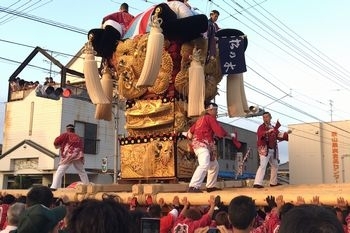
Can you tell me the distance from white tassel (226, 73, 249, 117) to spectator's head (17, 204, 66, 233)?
5985mm

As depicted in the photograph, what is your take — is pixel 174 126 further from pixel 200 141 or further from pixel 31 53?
pixel 31 53

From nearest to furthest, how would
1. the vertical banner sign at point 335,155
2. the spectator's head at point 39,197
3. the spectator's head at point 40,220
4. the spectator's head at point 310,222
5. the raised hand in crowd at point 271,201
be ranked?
the spectator's head at point 310,222, the spectator's head at point 40,220, the spectator's head at point 39,197, the raised hand in crowd at point 271,201, the vertical banner sign at point 335,155

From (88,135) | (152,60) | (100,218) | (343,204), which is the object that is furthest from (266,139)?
(88,135)

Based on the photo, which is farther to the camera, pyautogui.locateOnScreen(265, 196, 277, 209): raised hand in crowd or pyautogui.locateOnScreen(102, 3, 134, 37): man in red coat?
pyautogui.locateOnScreen(102, 3, 134, 37): man in red coat

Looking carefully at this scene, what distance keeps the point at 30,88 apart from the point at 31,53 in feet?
16.6

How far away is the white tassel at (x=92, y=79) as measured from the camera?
27.0 feet

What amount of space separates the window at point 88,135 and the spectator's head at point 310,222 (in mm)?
20294

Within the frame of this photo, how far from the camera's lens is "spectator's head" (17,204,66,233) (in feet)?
9.13

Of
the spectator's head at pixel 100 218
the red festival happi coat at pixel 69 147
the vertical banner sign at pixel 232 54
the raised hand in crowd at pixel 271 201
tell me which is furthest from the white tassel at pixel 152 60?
the spectator's head at pixel 100 218

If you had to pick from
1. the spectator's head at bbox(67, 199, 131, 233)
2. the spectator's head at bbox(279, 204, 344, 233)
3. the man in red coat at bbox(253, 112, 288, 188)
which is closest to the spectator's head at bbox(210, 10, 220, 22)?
the man in red coat at bbox(253, 112, 288, 188)

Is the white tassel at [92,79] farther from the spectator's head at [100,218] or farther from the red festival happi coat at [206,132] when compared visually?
the spectator's head at [100,218]

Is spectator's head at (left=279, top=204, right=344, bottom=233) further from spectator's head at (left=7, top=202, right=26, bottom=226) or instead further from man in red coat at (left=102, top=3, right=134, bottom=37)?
man in red coat at (left=102, top=3, right=134, bottom=37)

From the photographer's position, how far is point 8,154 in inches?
861

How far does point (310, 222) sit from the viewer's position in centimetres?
152
